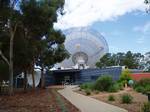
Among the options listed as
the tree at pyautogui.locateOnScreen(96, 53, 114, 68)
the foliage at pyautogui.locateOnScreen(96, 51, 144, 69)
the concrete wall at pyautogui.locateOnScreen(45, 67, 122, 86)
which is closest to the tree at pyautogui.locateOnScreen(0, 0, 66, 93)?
the concrete wall at pyautogui.locateOnScreen(45, 67, 122, 86)

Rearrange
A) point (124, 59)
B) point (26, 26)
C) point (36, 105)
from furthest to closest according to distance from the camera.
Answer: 1. point (124, 59)
2. point (26, 26)
3. point (36, 105)

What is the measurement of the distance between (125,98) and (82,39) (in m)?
84.7

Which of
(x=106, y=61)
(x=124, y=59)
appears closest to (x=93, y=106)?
(x=106, y=61)

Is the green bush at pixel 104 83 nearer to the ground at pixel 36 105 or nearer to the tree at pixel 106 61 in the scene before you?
the ground at pixel 36 105

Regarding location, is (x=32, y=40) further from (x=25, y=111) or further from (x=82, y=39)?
(x=82, y=39)

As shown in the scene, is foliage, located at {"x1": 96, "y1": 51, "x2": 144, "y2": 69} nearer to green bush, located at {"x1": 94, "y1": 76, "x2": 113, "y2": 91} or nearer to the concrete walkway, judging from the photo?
green bush, located at {"x1": 94, "y1": 76, "x2": 113, "y2": 91}

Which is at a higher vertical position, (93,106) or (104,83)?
(104,83)

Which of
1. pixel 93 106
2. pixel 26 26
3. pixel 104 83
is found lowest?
pixel 93 106

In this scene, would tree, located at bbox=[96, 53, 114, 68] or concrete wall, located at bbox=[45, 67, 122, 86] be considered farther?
tree, located at bbox=[96, 53, 114, 68]

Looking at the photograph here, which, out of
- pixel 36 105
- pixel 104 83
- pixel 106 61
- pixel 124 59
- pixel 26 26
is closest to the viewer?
pixel 36 105

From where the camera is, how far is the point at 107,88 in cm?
4988

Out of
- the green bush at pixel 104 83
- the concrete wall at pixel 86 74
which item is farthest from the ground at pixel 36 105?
the concrete wall at pixel 86 74

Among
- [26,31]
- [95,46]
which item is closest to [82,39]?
[95,46]

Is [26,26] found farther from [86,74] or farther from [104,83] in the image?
[86,74]
